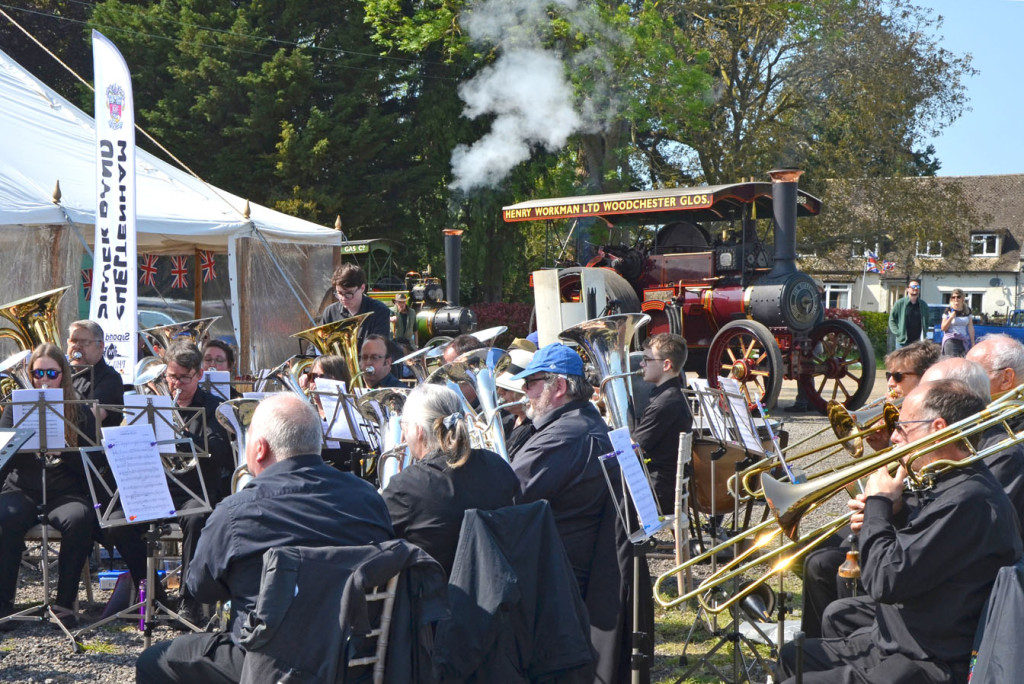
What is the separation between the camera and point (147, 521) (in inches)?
191

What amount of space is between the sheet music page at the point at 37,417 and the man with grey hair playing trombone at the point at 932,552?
3667mm

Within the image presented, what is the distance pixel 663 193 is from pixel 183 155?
617 inches

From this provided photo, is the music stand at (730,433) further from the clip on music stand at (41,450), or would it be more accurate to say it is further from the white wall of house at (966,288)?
the white wall of house at (966,288)

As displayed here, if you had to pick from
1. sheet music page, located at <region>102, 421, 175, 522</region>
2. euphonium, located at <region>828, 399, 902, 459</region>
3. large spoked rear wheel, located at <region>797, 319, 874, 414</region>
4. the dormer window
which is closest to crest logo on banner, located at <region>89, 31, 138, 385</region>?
sheet music page, located at <region>102, 421, 175, 522</region>

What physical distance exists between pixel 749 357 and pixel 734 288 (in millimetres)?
1139

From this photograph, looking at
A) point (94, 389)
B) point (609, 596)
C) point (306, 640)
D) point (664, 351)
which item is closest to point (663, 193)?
point (664, 351)

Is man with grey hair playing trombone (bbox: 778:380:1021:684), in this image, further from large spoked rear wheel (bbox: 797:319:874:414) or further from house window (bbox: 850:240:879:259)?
house window (bbox: 850:240:879:259)

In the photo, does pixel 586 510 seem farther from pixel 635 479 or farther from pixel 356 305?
pixel 356 305

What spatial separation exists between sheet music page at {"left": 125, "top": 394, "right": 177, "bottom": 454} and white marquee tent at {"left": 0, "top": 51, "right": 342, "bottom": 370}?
5500 mm

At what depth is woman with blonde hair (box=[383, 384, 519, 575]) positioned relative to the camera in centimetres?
335

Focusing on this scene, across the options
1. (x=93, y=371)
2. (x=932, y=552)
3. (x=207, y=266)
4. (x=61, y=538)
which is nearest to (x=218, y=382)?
(x=93, y=371)

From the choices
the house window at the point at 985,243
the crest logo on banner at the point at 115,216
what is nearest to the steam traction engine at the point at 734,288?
the crest logo on banner at the point at 115,216

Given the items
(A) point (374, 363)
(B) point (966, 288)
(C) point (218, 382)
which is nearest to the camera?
(C) point (218, 382)

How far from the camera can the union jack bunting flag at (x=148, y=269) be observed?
14.1 m
